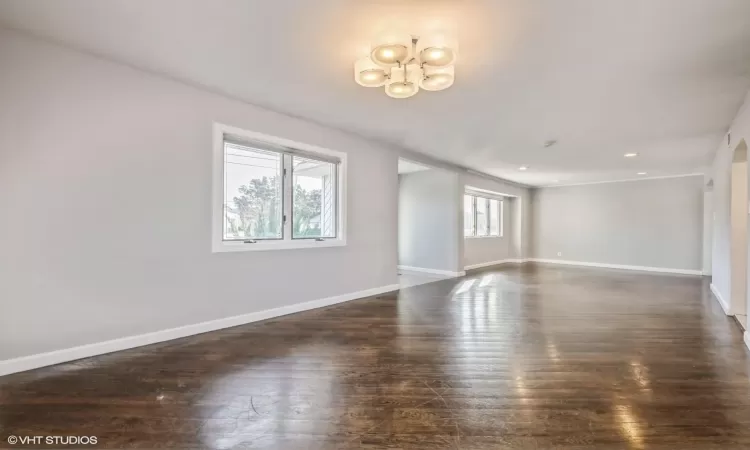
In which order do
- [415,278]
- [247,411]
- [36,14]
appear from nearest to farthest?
[247,411]
[36,14]
[415,278]

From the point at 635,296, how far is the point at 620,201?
4814 mm

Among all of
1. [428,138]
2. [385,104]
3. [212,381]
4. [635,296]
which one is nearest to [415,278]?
[428,138]

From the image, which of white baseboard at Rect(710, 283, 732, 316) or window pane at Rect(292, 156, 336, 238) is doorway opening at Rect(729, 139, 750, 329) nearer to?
white baseboard at Rect(710, 283, 732, 316)

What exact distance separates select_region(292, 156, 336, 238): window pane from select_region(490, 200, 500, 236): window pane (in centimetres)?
677

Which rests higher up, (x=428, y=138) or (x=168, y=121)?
(x=428, y=138)

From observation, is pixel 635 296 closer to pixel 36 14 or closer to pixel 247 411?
pixel 247 411

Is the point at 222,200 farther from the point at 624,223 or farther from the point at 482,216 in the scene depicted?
the point at 624,223

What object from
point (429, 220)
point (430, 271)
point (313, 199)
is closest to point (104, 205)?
point (313, 199)

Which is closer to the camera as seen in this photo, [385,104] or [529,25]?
[529,25]

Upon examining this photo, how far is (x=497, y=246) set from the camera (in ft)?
34.1

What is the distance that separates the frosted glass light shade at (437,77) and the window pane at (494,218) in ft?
26.8

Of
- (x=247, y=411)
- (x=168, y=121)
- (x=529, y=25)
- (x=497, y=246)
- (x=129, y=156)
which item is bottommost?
(x=247, y=411)

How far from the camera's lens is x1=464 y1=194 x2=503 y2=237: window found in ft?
31.4

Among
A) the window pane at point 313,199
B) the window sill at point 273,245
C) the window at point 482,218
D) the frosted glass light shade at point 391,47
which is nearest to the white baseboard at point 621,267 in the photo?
the window at point 482,218
